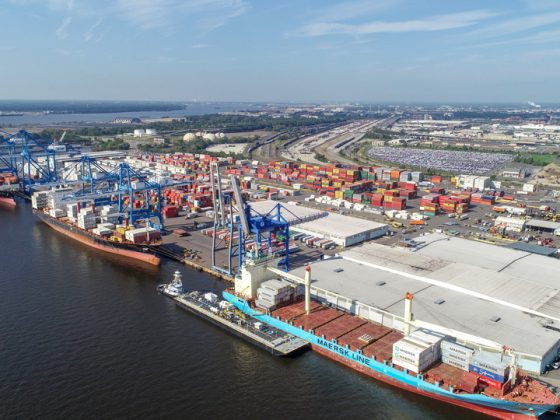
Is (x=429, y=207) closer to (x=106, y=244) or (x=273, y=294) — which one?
(x=273, y=294)

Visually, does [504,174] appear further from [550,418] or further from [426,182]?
[550,418]

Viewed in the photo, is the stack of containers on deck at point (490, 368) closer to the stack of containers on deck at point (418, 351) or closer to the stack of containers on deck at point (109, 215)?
the stack of containers on deck at point (418, 351)

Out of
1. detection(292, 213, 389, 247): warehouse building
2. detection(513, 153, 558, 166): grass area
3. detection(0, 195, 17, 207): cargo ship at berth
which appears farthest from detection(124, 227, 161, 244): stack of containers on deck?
detection(513, 153, 558, 166): grass area

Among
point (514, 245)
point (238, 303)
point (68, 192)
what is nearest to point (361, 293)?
point (238, 303)

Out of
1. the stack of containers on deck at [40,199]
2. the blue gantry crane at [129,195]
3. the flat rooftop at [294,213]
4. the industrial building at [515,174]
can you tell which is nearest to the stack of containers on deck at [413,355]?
the flat rooftop at [294,213]

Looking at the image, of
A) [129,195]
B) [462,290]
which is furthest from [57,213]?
[462,290]

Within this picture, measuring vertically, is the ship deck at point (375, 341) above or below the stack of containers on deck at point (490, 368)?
below
